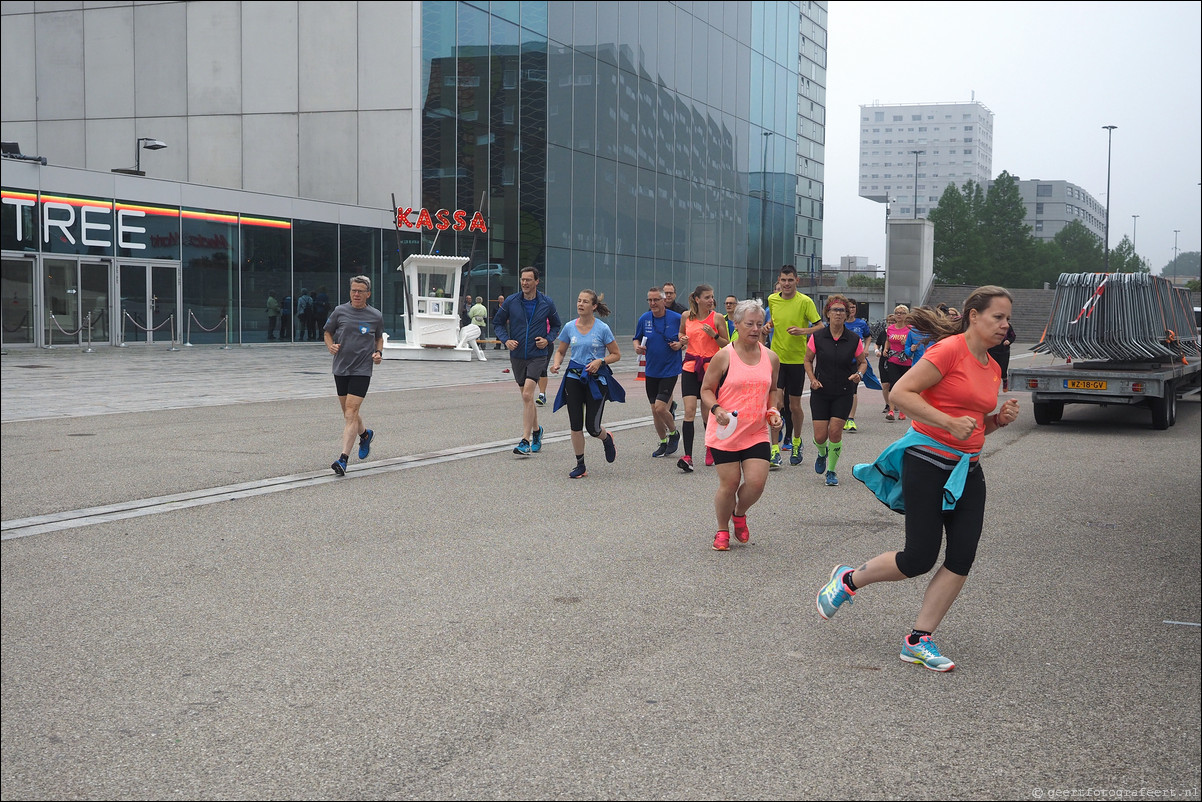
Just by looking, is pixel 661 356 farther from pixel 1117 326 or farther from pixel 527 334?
pixel 1117 326

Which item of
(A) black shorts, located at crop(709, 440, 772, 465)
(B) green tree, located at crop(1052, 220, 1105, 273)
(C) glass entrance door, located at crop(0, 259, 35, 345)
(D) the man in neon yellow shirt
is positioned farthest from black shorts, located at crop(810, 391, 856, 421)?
(C) glass entrance door, located at crop(0, 259, 35, 345)

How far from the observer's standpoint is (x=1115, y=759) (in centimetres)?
446

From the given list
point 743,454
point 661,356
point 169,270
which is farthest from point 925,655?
point 169,270

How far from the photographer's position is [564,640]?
6.41 meters

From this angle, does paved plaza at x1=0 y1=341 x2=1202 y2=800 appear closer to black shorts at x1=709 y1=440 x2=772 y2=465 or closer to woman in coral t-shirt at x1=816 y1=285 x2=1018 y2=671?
woman in coral t-shirt at x1=816 y1=285 x2=1018 y2=671

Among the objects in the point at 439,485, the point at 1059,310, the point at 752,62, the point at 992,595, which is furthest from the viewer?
the point at 439,485

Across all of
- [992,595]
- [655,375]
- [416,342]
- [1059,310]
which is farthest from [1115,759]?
[416,342]

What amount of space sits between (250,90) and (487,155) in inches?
406

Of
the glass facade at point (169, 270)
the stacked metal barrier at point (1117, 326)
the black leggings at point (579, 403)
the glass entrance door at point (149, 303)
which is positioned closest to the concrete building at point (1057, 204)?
the stacked metal barrier at point (1117, 326)

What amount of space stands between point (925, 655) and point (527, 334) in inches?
364

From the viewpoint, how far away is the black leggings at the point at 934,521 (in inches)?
88.1

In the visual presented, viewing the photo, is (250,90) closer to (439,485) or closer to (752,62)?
(439,485)

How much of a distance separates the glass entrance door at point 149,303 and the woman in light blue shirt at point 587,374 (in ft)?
97.1

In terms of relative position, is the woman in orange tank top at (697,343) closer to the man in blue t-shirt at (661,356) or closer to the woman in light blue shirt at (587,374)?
the man in blue t-shirt at (661,356)
